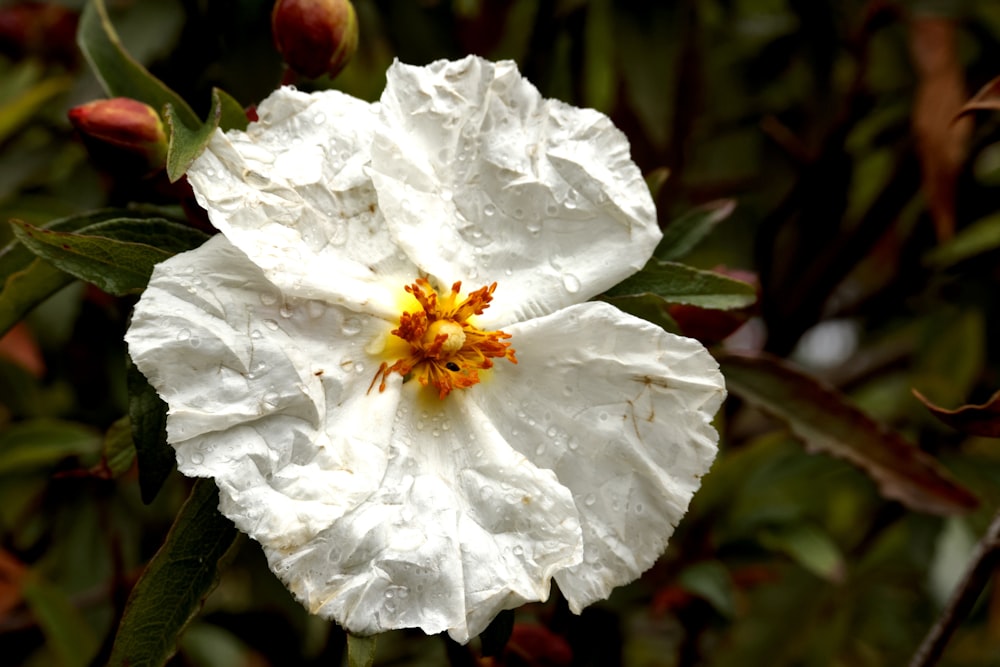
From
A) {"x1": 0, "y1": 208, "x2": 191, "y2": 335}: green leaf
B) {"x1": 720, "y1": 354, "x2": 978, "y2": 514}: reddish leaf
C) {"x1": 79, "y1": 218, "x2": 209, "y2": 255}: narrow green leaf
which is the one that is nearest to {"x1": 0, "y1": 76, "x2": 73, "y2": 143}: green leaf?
{"x1": 0, "y1": 208, "x2": 191, "y2": 335}: green leaf

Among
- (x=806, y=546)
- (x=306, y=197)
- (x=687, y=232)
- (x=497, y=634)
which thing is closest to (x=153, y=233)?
(x=306, y=197)

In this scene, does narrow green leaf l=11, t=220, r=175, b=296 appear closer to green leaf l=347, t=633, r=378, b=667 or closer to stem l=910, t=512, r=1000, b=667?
green leaf l=347, t=633, r=378, b=667

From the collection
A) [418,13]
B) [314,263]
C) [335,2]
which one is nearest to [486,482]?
[314,263]

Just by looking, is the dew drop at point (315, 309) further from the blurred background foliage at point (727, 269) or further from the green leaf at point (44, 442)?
the green leaf at point (44, 442)

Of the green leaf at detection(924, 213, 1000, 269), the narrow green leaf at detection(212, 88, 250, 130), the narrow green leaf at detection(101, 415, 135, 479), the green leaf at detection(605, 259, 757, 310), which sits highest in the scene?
the narrow green leaf at detection(212, 88, 250, 130)

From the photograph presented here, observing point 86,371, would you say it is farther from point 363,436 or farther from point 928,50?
point 928,50

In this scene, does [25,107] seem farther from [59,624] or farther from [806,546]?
[806,546]
